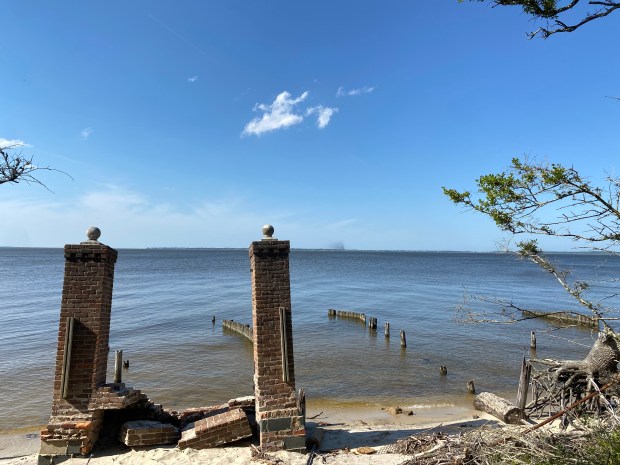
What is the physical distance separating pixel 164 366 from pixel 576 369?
45.7ft

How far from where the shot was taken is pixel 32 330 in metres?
21.8

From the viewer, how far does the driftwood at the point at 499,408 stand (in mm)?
9828

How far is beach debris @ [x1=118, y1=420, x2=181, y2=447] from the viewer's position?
6852 mm

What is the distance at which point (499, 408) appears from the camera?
411 inches

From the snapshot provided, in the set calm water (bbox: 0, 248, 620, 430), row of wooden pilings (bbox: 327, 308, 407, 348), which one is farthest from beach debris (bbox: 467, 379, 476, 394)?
row of wooden pilings (bbox: 327, 308, 407, 348)

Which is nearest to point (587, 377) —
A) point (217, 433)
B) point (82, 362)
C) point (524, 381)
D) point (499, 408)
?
point (499, 408)

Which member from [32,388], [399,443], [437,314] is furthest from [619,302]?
[32,388]

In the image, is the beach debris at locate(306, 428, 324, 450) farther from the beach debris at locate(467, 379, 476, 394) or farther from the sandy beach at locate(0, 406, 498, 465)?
the beach debris at locate(467, 379, 476, 394)

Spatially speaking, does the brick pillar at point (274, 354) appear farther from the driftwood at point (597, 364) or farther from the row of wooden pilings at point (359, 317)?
the row of wooden pilings at point (359, 317)

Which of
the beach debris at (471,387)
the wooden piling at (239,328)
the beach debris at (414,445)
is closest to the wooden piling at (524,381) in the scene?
the beach debris at (471,387)

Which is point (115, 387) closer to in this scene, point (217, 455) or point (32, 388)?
point (217, 455)

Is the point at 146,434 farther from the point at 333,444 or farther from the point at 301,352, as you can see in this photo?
the point at 301,352

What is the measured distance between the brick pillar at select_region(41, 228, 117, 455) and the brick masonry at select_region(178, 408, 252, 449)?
1.55 m

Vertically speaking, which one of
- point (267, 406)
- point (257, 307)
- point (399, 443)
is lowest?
point (399, 443)
